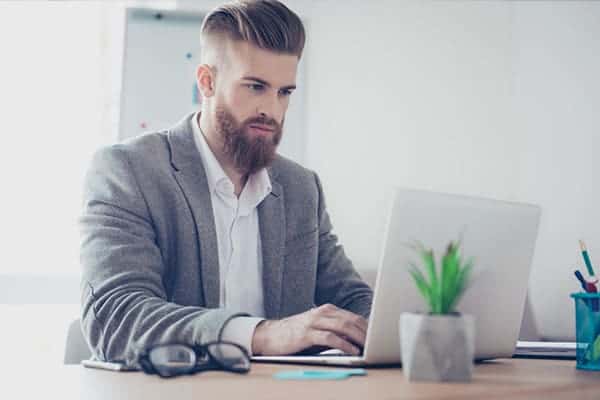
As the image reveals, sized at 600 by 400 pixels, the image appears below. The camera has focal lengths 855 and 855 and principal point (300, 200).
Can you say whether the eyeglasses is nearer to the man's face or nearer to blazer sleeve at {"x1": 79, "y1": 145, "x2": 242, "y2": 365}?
blazer sleeve at {"x1": 79, "y1": 145, "x2": 242, "y2": 365}

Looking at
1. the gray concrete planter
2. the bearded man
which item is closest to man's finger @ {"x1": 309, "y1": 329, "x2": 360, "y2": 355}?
the gray concrete planter

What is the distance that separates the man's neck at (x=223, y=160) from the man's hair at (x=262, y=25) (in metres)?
0.23

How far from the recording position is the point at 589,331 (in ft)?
4.34

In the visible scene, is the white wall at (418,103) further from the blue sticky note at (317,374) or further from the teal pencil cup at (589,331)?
the blue sticky note at (317,374)

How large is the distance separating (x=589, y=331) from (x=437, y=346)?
42cm

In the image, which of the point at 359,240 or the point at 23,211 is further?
the point at 359,240

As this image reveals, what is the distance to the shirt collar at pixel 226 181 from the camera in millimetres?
1954

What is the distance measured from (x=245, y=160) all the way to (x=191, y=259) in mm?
292

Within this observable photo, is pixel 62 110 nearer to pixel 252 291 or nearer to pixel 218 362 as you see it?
pixel 252 291

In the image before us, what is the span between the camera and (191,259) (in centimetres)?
179

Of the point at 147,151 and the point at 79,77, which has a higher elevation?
the point at 79,77

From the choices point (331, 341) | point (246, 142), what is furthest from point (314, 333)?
point (246, 142)

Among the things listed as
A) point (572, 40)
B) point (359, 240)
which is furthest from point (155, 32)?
point (572, 40)

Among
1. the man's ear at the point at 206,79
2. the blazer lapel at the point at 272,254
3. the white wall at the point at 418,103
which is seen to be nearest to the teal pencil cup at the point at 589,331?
the blazer lapel at the point at 272,254
